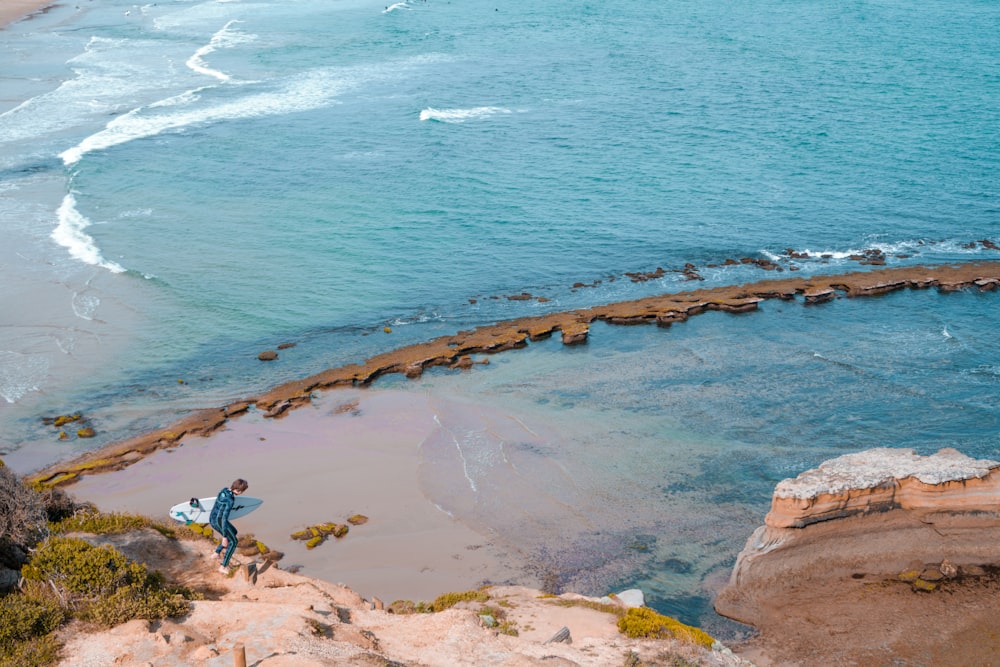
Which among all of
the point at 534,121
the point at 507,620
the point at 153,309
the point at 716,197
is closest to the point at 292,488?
the point at 507,620

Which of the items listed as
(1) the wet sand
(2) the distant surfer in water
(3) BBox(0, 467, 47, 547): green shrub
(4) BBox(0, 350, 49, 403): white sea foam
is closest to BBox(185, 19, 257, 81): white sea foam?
(4) BBox(0, 350, 49, 403): white sea foam

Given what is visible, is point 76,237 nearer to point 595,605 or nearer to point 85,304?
Result: point 85,304

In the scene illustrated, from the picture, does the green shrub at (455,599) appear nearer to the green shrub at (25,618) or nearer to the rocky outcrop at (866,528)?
the rocky outcrop at (866,528)

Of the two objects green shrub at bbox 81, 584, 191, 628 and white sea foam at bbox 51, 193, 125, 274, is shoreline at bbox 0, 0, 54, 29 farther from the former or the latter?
green shrub at bbox 81, 584, 191, 628

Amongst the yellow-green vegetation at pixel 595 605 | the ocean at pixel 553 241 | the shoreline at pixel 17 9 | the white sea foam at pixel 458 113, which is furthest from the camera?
the shoreline at pixel 17 9

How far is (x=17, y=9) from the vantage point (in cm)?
11288

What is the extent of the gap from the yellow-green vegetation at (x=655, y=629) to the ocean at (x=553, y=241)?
3079 mm

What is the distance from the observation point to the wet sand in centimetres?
2210

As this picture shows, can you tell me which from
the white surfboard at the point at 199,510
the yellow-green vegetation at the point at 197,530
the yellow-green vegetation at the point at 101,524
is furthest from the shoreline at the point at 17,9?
the yellow-green vegetation at the point at 101,524

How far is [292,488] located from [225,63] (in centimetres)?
6828

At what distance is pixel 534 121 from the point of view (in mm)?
64938

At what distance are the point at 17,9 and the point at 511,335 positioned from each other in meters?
109

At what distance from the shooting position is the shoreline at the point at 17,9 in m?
106

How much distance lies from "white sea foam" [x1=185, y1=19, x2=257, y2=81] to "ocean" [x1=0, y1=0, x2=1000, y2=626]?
94cm
